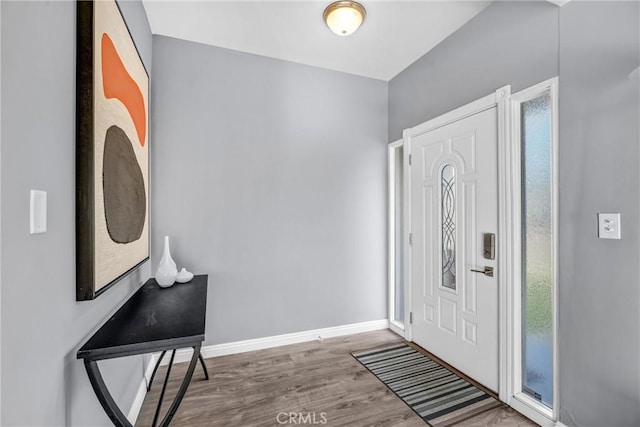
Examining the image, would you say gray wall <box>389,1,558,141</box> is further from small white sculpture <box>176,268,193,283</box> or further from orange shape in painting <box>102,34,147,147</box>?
small white sculpture <box>176,268,193,283</box>

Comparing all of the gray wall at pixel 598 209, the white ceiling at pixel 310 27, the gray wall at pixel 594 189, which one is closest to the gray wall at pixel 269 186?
the white ceiling at pixel 310 27

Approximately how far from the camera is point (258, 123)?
2777 millimetres

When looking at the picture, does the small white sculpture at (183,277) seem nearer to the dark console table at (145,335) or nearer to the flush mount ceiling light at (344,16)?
the dark console table at (145,335)

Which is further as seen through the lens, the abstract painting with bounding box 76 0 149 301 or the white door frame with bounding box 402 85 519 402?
the white door frame with bounding box 402 85 519 402

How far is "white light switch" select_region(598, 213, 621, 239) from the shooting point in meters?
1.43

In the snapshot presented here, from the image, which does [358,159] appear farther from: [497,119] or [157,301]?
A: [157,301]

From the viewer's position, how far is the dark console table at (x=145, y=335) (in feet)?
3.51

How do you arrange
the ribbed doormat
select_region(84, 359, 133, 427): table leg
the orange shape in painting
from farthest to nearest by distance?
the ribbed doormat < the orange shape in painting < select_region(84, 359, 133, 427): table leg

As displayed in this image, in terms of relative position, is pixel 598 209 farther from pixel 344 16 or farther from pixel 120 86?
pixel 120 86

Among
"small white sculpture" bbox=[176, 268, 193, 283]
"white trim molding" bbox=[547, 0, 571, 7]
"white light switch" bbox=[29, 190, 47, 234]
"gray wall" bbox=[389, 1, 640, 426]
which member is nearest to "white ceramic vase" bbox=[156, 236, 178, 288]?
"small white sculpture" bbox=[176, 268, 193, 283]

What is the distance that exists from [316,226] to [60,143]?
7.25ft

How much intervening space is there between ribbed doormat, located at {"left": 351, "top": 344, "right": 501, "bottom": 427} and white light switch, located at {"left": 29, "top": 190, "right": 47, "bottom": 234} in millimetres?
2136

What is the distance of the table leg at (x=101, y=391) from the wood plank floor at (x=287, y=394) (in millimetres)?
858

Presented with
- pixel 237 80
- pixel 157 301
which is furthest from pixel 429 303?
pixel 237 80
